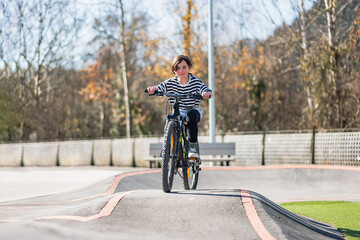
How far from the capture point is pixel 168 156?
6.58 metres

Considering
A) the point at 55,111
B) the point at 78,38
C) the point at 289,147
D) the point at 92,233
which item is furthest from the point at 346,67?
the point at 55,111

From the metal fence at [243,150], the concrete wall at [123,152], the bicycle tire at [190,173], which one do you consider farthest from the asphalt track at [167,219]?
the concrete wall at [123,152]

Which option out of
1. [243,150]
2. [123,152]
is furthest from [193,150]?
[123,152]

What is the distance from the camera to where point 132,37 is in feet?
99.0

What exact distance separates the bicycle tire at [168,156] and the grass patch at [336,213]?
7.41 feet

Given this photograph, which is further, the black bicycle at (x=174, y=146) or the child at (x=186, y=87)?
the child at (x=186, y=87)

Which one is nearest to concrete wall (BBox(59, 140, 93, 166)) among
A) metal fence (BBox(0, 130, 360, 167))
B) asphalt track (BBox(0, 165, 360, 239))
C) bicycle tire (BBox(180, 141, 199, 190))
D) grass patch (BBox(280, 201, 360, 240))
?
metal fence (BBox(0, 130, 360, 167))

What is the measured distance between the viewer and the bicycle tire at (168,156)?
21.4ft

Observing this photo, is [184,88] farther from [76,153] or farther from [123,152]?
[76,153]

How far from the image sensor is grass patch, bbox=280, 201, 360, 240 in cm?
661

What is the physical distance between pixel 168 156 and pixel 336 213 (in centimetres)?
288

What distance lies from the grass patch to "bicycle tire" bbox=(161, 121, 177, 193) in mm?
2259

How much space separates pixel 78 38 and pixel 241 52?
9935 millimetres

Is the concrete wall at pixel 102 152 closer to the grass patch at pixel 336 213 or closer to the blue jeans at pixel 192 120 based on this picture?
the grass patch at pixel 336 213
